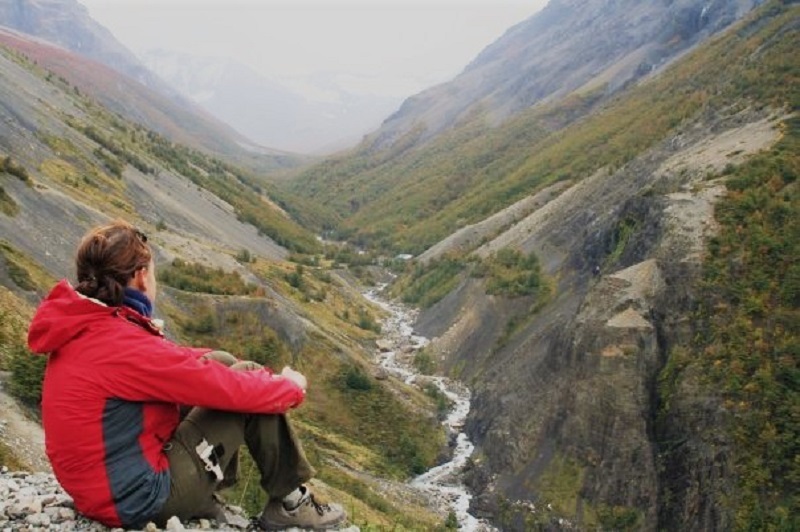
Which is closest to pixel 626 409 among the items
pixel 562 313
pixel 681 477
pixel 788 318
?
pixel 681 477

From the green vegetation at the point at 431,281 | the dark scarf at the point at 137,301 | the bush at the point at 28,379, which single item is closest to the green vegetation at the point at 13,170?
the bush at the point at 28,379

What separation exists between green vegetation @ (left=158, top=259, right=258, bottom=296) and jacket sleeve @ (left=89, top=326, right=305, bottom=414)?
93.2 ft

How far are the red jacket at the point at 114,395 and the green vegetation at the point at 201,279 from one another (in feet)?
92.3

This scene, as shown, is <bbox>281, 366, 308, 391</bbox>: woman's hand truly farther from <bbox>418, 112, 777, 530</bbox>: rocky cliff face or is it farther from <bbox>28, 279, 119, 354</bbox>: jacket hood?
<bbox>418, 112, 777, 530</bbox>: rocky cliff face

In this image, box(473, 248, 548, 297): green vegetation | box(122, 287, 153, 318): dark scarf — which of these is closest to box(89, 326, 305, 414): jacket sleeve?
box(122, 287, 153, 318): dark scarf

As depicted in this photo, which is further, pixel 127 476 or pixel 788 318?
pixel 788 318

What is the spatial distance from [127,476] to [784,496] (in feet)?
69.9

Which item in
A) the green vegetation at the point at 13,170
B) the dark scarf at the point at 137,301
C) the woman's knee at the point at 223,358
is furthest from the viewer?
the green vegetation at the point at 13,170

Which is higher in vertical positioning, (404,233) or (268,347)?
(268,347)

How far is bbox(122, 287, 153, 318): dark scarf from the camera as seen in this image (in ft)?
20.8

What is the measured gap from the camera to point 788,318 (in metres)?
24.8

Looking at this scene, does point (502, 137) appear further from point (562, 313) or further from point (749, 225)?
point (749, 225)

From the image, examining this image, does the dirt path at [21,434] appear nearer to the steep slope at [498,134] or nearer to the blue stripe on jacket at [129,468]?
the blue stripe on jacket at [129,468]

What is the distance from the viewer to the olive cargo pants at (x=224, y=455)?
670 cm
